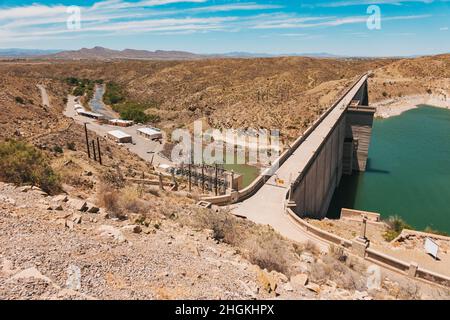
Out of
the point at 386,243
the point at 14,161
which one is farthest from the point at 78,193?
the point at 386,243

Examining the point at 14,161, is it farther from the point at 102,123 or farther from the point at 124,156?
the point at 102,123

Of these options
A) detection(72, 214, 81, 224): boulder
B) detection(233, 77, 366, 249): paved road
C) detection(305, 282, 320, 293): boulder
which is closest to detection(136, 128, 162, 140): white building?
detection(233, 77, 366, 249): paved road

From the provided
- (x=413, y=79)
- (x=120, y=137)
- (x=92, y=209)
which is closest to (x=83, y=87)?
(x=120, y=137)

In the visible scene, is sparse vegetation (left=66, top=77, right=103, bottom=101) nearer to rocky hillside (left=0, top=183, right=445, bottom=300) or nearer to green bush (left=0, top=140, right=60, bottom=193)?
green bush (left=0, top=140, right=60, bottom=193)

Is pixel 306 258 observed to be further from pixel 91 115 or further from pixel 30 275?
pixel 91 115

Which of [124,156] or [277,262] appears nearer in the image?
[277,262]
